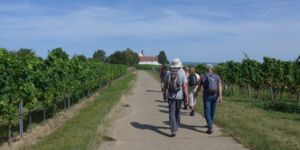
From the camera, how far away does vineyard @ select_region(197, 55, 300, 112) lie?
2688cm

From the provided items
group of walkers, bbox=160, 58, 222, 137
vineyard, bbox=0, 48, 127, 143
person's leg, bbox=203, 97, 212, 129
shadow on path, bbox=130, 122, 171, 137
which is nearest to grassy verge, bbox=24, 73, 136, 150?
vineyard, bbox=0, 48, 127, 143

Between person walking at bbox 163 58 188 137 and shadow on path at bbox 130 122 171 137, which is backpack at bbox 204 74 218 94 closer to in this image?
person walking at bbox 163 58 188 137

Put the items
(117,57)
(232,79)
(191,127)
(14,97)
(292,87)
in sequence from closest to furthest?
1. (14,97)
2. (191,127)
3. (292,87)
4. (232,79)
5. (117,57)

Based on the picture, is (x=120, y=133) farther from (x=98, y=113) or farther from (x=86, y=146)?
(x=98, y=113)

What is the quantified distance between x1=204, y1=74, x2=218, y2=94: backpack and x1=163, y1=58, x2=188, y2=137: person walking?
67 centimetres

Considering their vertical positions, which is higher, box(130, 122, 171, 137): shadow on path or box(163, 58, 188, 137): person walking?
box(163, 58, 188, 137): person walking

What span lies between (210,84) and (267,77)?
18564 mm

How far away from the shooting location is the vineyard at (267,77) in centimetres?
2688

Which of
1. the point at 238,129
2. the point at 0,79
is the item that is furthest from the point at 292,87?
the point at 0,79

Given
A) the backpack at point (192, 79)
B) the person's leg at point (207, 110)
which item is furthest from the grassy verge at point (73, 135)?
the backpack at point (192, 79)

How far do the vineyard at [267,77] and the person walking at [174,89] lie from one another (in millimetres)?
14063

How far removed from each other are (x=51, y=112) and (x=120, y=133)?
6.99 metres

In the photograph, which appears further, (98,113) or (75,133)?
(98,113)

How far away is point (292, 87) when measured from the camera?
2633 centimetres
